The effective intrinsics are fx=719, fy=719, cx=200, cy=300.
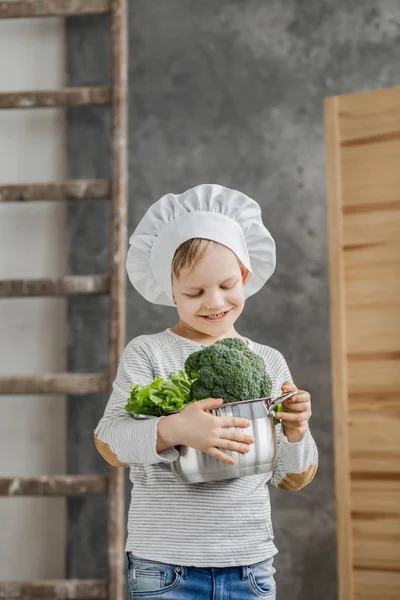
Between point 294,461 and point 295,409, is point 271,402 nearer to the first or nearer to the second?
point 295,409

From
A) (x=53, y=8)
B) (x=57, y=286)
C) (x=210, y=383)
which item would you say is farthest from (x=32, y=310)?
(x=210, y=383)

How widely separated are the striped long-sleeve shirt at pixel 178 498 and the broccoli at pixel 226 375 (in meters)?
0.10

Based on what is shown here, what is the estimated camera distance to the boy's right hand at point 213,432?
101 centimetres

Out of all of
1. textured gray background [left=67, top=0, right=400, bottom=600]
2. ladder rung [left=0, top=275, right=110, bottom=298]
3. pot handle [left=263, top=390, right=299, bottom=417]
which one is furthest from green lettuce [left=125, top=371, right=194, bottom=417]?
textured gray background [left=67, top=0, right=400, bottom=600]

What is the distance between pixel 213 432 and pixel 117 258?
108 centimetres

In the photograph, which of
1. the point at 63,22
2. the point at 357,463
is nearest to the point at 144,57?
the point at 63,22

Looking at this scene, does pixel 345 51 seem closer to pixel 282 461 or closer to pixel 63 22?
pixel 63 22

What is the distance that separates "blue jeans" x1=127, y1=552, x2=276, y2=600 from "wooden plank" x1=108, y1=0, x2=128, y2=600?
2.60ft

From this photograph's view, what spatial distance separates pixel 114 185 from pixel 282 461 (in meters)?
1.07

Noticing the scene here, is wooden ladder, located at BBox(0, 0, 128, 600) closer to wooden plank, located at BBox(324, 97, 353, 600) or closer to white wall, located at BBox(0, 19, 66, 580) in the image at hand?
white wall, located at BBox(0, 19, 66, 580)

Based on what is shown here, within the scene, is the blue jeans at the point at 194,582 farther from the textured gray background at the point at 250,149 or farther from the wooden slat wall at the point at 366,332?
the textured gray background at the point at 250,149

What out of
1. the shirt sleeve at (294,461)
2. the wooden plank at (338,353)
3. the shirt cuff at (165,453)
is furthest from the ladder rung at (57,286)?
the shirt cuff at (165,453)

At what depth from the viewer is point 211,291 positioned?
4.02 feet

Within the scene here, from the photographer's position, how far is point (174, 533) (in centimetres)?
116
